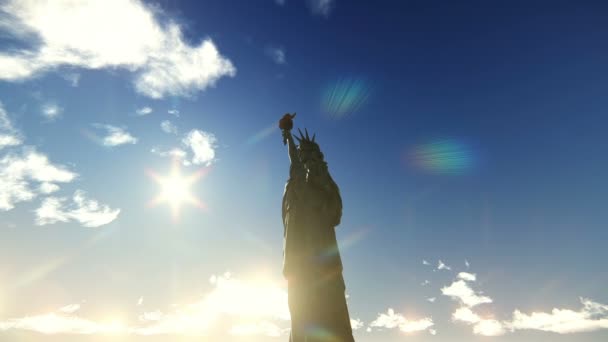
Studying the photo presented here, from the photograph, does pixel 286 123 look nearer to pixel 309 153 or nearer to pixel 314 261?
pixel 309 153

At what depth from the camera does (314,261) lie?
11.5 metres

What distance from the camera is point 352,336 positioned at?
10.4 meters

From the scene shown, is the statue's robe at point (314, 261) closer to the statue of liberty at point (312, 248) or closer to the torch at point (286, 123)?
the statue of liberty at point (312, 248)

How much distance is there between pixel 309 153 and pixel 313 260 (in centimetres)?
504

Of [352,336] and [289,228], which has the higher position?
[289,228]

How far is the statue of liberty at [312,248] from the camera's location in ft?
34.1

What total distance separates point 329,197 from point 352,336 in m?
5.18

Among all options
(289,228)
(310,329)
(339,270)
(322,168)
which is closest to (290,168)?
(322,168)

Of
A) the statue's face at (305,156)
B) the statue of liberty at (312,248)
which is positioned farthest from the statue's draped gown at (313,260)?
the statue's face at (305,156)

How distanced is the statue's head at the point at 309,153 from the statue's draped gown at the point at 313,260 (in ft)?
1.07

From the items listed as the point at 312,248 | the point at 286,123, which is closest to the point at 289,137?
the point at 286,123

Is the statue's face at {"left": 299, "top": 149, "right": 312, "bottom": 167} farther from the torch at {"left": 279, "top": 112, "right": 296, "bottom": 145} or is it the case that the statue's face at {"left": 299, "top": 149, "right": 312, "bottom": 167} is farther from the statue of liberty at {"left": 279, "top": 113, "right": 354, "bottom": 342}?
the torch at {"left": 279, "top": 112, "right": 296, "bottom": 145}

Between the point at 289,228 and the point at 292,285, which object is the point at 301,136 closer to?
the point at 289,228

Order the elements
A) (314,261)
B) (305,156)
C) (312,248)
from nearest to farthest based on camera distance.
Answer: (314,261) < (312,248) < (305,156)
